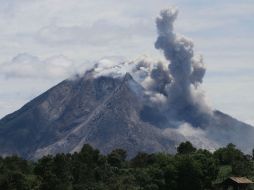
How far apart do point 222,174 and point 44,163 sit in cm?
3771

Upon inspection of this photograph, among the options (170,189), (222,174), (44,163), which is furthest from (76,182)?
(222,174)

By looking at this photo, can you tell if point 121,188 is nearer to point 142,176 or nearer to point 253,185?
point 142,176

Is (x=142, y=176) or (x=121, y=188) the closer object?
(x=121, y=188)

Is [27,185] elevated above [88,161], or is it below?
below

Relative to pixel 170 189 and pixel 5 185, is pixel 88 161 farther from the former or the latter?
pixel 5 185

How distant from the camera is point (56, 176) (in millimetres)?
136875

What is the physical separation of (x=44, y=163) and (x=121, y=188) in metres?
17.1

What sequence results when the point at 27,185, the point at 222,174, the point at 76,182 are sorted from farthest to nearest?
the point at 222,174, the point at 76,182, the point at 27,185

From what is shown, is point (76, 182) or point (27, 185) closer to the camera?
point (27, 185)

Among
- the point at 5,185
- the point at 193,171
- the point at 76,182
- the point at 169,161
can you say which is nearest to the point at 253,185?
the point at 193,171

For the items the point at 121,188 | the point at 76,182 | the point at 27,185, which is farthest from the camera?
the point at 76,182

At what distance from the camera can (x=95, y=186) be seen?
143750mm

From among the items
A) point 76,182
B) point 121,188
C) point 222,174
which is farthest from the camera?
point 222,174

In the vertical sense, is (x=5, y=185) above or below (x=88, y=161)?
below
